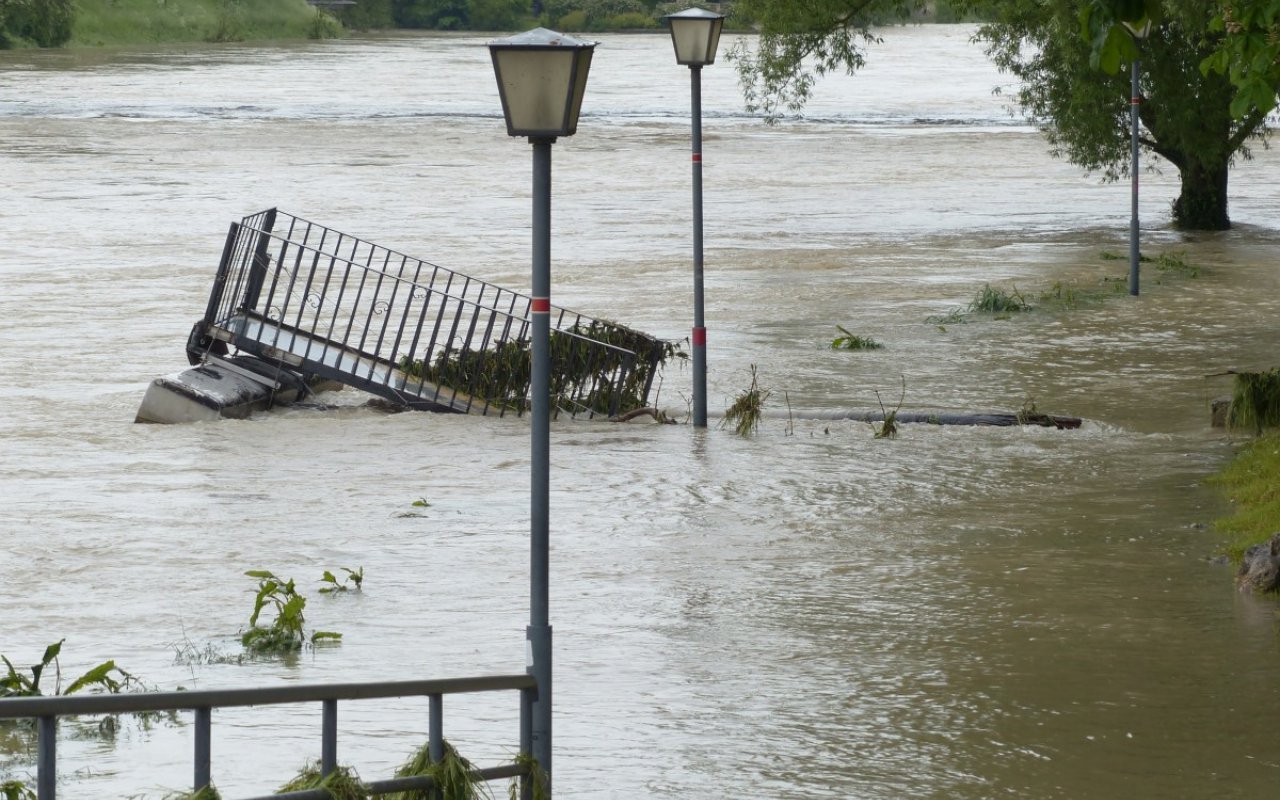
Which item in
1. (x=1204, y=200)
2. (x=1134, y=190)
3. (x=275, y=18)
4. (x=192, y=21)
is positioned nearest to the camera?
(x=1134, y=190)

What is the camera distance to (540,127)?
685 centimetres

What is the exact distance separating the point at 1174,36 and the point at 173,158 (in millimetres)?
30294

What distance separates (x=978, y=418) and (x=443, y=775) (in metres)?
10.8

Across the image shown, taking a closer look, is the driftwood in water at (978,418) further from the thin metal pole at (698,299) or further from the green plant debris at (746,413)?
the thin metal pole at (698,299)

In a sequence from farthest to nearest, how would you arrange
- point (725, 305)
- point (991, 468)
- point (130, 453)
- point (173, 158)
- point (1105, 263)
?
1. point (173, 158)
2. point (1105, 263)
3. point (725, 305)
4. point (130, 453)
5. point (991, 468)

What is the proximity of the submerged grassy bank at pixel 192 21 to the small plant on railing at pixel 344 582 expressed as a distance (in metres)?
106

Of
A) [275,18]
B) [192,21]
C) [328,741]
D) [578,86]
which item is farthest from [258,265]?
[275,18]

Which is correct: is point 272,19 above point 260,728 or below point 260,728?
above

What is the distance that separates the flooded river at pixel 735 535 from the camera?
805 centimetres

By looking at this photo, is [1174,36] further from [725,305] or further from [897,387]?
[897,387]

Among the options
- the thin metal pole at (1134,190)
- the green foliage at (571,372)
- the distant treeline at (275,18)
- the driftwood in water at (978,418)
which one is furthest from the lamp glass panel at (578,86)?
the distant treeline at (275,18)

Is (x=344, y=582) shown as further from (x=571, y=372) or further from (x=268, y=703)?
(x=571, y=372)

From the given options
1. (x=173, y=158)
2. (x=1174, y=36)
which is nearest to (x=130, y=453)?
(x=1174, y=36)

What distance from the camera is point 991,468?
1436cm
